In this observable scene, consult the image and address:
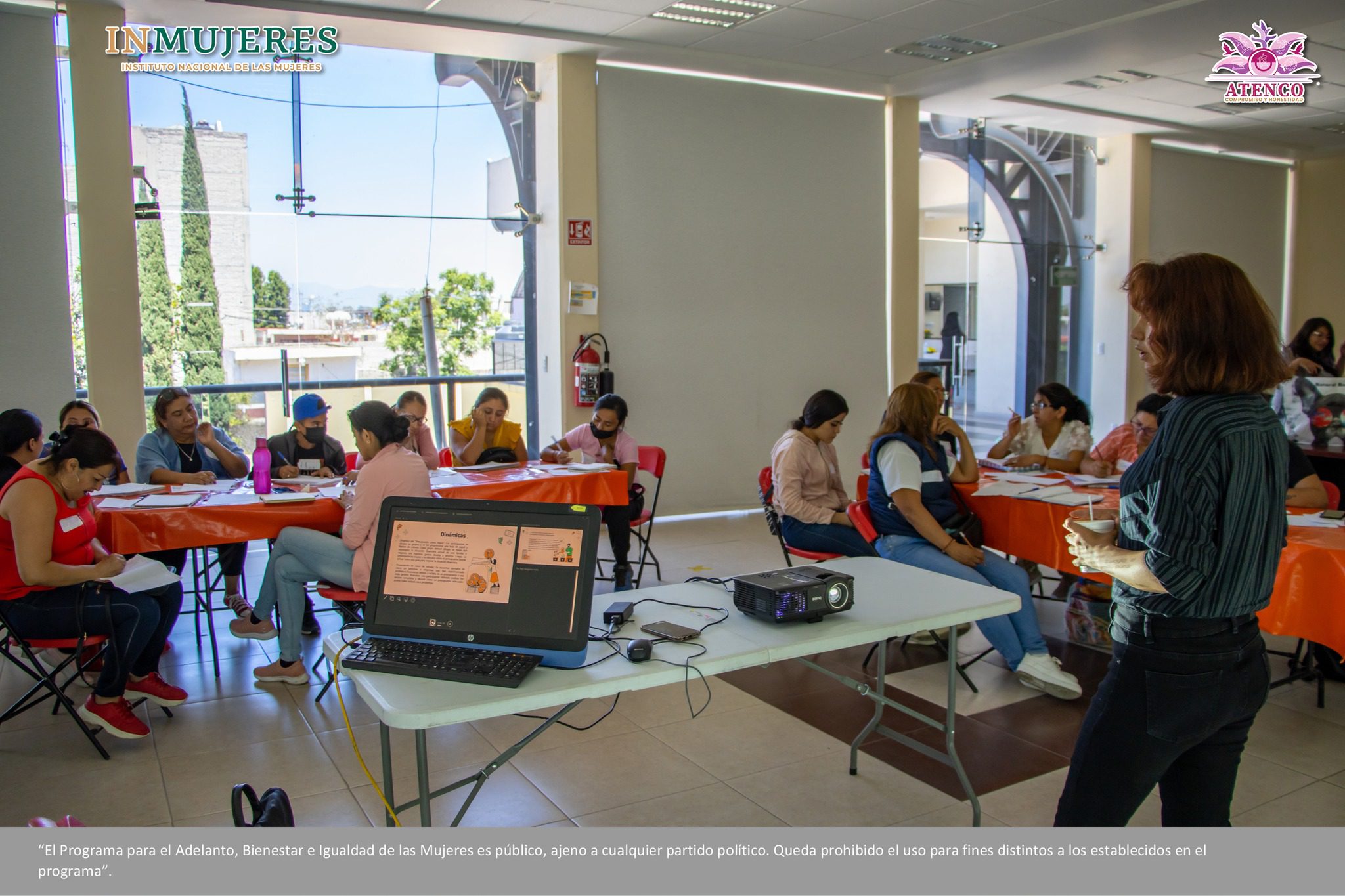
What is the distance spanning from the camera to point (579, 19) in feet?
20.7

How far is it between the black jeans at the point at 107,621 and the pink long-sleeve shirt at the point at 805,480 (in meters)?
2.65

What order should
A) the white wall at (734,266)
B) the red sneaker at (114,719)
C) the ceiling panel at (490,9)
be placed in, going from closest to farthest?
the red sneaker at (114,719), the ceiling panel at (490,9), the white wall at (734,266)

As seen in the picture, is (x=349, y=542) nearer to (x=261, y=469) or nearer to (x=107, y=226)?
(x=261, y=469)

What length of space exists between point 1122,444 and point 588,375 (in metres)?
3.62

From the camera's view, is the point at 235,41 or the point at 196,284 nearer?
the point at 235,41

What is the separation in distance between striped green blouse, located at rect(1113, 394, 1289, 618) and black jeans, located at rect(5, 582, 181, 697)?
326 cm

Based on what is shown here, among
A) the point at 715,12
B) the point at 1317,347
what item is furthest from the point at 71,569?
the point at 1317,347

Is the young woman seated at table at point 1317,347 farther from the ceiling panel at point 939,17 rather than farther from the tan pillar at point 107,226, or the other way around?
the tan pillar at point 107,226

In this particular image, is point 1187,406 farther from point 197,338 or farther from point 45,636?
point 197,338

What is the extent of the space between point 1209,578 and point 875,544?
8.05 feet

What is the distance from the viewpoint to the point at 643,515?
5.75 m

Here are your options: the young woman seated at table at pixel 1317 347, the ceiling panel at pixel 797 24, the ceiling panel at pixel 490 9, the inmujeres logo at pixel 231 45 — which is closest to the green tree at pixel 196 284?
the inmujeres logo at pixel 231 45

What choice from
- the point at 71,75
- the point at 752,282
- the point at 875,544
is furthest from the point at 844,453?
the point at 71,75

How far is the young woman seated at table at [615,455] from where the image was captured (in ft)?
17.8
